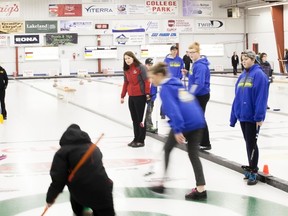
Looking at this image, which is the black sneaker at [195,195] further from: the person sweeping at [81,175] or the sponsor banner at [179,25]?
the sponsor banner at [179,25]

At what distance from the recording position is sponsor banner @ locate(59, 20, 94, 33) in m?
39.2

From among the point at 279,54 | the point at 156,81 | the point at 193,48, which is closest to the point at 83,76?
the point at 279,54

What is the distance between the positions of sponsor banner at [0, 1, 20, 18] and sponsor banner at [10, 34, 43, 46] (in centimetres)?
162

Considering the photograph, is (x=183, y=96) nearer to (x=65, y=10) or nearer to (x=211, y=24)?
(x=65, y=10)

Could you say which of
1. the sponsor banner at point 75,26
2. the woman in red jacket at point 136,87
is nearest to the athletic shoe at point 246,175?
the woman in red jacket at point 136,87

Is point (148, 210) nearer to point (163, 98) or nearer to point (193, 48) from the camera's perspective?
point (163, 98)

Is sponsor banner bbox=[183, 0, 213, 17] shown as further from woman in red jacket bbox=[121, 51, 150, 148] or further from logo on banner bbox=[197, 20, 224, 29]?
woman in red jacket bbox=[121, 51, 150, 148]

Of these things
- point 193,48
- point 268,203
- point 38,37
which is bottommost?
point 268,203

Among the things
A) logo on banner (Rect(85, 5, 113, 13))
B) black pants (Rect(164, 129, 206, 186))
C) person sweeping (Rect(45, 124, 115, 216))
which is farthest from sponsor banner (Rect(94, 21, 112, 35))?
person sweeping (Rect(45, 124, 115, 216))

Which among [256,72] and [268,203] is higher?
[256,72]

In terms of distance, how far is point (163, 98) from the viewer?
543 centimetres

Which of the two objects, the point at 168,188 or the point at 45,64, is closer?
the point at 168,188

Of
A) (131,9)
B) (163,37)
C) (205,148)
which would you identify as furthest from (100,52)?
(205,148)

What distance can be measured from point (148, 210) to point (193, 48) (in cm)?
335
